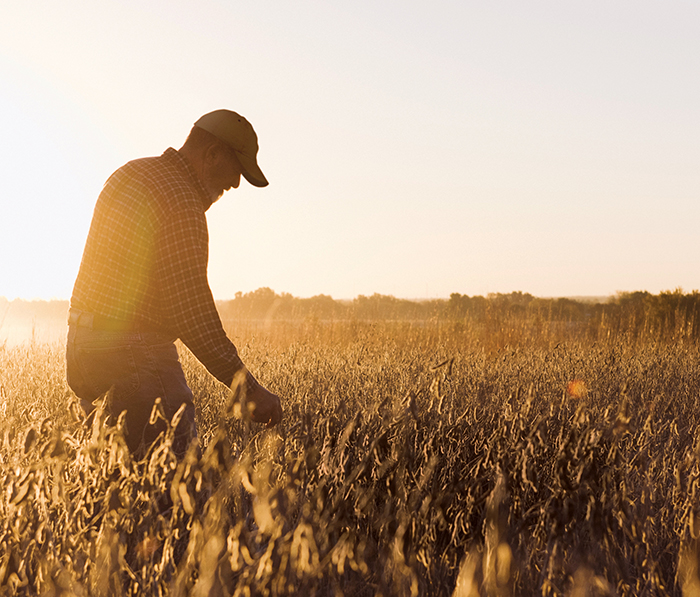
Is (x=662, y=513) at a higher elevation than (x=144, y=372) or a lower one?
lower

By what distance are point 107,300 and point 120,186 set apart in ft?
1.81

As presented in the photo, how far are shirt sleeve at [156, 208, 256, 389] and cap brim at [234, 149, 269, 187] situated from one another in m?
0.43

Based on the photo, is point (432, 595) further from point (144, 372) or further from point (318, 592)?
point (144, 372)

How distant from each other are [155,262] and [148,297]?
0.61 ft

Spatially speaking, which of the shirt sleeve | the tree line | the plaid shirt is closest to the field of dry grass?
the shirt sleeve

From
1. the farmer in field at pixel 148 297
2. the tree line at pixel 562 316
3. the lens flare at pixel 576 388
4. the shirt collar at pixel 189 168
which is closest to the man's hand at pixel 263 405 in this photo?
the farmer in field at pixel 148 297

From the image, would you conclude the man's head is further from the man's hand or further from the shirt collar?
the man's hand

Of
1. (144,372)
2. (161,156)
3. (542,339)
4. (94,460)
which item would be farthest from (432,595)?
(542,339)

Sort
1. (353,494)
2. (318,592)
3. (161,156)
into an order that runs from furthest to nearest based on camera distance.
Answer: (161,156)
(353,494)
(318,592)

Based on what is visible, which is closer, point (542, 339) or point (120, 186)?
point (120, 186)

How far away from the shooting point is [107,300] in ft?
8.16

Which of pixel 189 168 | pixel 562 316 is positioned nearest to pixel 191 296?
pixel 189 168

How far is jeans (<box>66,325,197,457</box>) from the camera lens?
2.43 m

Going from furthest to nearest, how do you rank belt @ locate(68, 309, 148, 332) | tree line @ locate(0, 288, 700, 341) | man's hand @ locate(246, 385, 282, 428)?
tree line @ locate(0, 288, 700, 341) → belt @ locate(68, 309, 148, 332) → man's hand @ locate(246, 385, 282, 428)
